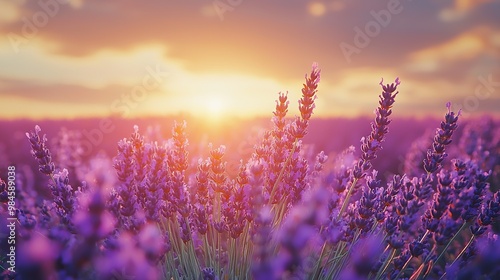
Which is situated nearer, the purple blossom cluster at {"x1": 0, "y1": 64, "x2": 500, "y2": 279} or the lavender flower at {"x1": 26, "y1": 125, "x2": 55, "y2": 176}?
the purple blossom cluster at {"x1": 0, "y1": 64, "x2": 500, "y2": 279}

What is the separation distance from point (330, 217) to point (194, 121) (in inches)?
405

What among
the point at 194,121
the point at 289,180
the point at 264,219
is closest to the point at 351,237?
the point at 289,180

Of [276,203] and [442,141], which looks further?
[276,203]

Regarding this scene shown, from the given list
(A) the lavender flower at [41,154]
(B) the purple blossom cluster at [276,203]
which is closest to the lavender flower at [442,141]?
(B) the purple blossom cluster at [276,203]

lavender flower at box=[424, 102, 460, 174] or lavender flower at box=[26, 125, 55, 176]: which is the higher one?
lavender flower at box=[424, 102, 460, 174]

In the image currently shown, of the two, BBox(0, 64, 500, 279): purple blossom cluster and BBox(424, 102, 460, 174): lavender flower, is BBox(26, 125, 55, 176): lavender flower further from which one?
BBox(424, 102, 460, 174): lavender flower

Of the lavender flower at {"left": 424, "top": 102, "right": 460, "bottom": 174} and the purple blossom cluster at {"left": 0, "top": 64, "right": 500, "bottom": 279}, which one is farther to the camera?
the lavender flower at {"left": 424, "top": 102, "right": 460, "bottom": 174}

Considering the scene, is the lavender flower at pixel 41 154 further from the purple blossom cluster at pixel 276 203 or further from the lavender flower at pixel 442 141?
the lavender flower at pixel 442 141

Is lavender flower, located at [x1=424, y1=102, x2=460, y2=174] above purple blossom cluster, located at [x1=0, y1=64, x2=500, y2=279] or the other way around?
above

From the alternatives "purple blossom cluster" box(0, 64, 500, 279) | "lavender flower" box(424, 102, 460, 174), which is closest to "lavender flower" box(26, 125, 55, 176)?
"purple blossom cluster" box(0, 64, 500, 279)

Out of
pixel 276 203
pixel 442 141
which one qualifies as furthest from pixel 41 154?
pixel 442 141

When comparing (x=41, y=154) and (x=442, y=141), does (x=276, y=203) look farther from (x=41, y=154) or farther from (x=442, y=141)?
(x=41, y=154)

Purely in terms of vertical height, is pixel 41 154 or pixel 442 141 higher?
pixel 442 141

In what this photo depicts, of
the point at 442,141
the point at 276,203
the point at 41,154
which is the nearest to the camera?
the point at 41,154
